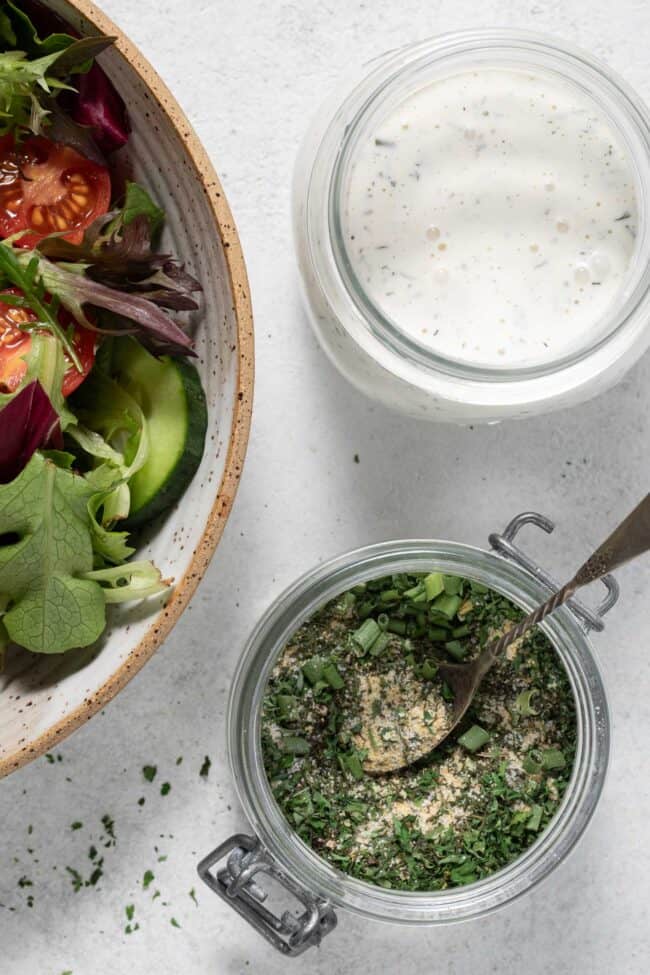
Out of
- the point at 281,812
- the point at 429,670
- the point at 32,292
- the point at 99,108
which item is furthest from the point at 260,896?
the point at 99,108

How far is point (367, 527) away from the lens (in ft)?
4.36

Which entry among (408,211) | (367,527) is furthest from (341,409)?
(408,211)

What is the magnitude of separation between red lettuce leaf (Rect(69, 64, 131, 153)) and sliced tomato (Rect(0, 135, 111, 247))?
0.11ft

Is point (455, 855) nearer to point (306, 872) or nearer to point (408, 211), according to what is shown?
point (306, 872)

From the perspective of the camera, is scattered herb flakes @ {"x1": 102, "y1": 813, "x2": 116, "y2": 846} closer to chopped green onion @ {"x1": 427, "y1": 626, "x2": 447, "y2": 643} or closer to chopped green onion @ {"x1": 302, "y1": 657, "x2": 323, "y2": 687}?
chopped green onion @ {"x1": 302, "y1": 657, "x2": 323, "y2": 687}

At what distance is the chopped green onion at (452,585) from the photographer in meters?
1.27

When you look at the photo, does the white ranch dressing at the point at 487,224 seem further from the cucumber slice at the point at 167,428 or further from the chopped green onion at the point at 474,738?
the chopped green onion at the point at 474,738

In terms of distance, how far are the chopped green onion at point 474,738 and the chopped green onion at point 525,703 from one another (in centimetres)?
5

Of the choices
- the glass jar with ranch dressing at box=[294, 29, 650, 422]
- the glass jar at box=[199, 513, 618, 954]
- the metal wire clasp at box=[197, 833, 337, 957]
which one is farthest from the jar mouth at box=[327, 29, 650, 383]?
the metal wire clasp at box=[197, 833, 337, 957]

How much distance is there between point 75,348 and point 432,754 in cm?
60

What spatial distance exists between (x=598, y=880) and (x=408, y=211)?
0.83m

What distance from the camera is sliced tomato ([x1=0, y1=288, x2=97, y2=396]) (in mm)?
1065

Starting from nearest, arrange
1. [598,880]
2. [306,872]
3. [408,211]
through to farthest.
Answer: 1. [408,211]
2. [306,872]
3. [598,880]

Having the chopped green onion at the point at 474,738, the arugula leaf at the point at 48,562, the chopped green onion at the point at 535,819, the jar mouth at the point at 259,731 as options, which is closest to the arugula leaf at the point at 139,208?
the arugula leaf at the point at 48,562
